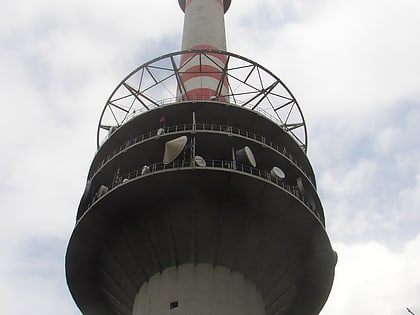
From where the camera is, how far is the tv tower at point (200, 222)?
73.6 ft

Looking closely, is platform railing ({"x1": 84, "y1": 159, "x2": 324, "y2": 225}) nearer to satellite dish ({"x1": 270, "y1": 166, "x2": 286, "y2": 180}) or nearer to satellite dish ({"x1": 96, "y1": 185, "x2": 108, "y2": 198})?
satellite dish ({"x1": 96, "y1": 185, "x2": 108, "y2": 198})

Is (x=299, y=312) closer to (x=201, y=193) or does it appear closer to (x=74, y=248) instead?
(x=201, y=193)

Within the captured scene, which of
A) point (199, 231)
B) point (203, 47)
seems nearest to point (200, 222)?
point (199, 231)

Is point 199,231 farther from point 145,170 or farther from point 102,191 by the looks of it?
point 102,191

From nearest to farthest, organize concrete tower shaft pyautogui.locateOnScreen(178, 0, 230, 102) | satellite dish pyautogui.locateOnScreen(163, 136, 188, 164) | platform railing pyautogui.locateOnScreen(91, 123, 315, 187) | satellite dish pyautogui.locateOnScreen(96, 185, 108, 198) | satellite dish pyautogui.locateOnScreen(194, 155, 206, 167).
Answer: satellite dish pyautogui.locateOnScreen(194, 155, 206, 167)
satellite dish pyautogui.locateOnScreen(163, 136, 188, 164)
satellite dish pyautogui.locateOnScreen(96, 185, 108, 198)
platform railing pyautogui.locateOnScreen(91, 123, 315, 187)
concrete tower shaft pyautogui.locateOnScreen(178, 0, 230, 102)

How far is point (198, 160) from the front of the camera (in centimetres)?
2266

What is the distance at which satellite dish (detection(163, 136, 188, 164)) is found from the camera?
22750mm

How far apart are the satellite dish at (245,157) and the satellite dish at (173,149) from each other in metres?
2.29

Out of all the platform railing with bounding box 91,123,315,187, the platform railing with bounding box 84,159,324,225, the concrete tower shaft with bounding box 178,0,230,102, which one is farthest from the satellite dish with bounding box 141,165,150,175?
the concrete tower shaft with bounding box 178,0,230,102

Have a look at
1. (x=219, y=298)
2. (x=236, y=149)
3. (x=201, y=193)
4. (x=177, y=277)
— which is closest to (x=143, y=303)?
(x=177, y=277)

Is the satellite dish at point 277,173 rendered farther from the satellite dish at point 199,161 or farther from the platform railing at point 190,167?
the satellite dish at point 199,161

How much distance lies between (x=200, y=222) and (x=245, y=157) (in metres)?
3.21

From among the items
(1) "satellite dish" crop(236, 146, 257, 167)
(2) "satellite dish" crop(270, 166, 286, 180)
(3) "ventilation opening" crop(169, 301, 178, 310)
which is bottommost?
(3) "ventilation opening" crop(169, 301, 178, 310)

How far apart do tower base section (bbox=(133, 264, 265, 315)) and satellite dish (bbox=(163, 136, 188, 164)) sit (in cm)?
436
